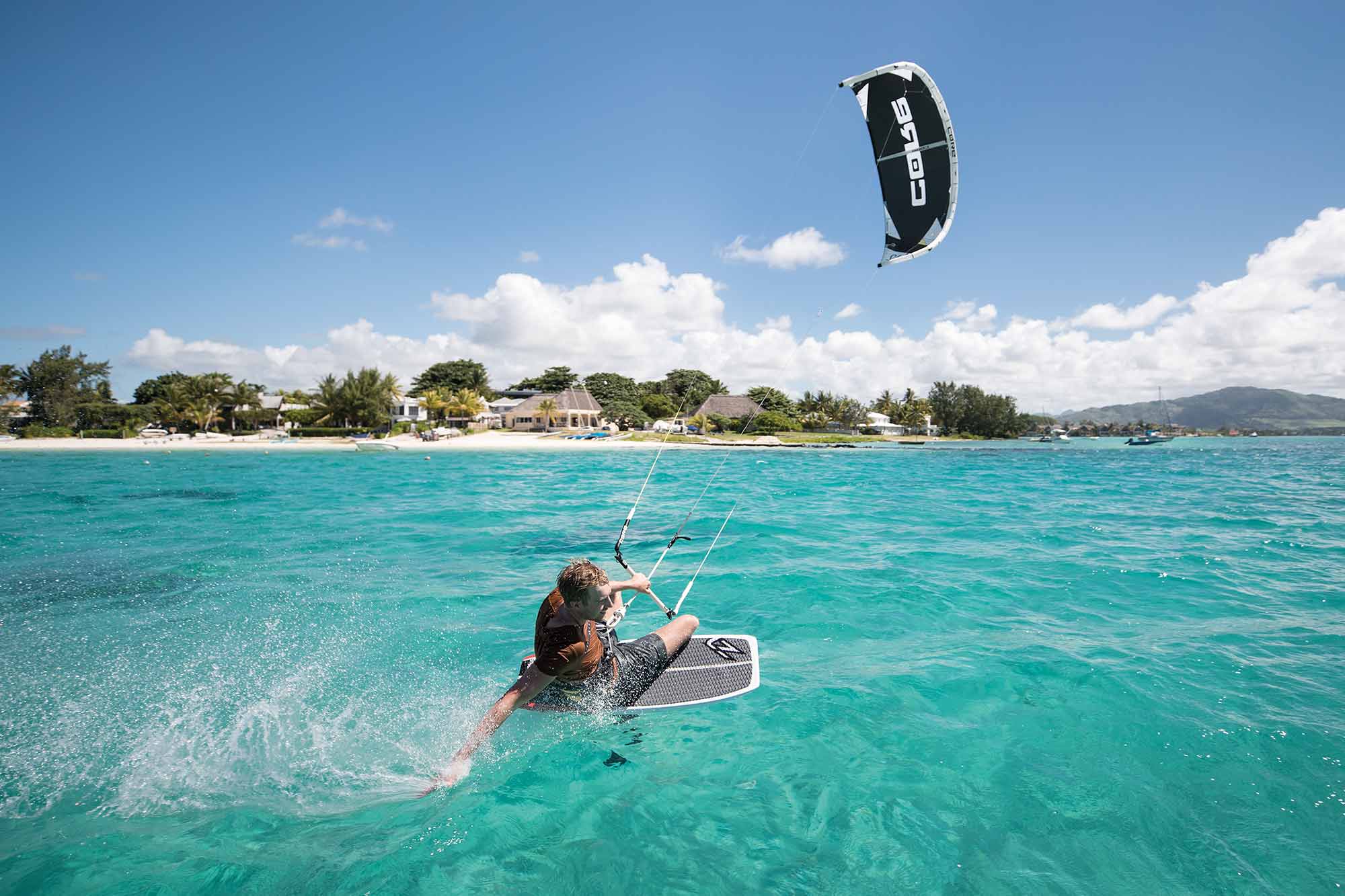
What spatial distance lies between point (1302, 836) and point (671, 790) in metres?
4.21

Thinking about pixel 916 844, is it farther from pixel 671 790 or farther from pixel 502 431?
pixel 502 431

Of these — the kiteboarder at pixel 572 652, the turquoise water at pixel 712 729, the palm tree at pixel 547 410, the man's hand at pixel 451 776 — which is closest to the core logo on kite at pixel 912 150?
the turquoise water at pixel 712 729

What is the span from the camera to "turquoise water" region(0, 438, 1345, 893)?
12.0 ft

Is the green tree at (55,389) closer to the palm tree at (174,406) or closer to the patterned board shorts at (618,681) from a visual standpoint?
the palm tree at (174,406)

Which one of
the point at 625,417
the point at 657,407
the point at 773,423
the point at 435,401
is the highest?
the point at 435,401

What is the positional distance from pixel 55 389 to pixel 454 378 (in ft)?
170

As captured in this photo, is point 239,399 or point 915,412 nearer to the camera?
point 239,399

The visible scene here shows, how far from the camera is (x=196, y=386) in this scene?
74.1m

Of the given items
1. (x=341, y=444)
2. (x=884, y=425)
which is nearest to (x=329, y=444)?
(x=341, y=444)

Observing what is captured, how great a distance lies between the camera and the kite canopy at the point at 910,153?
7918 mm

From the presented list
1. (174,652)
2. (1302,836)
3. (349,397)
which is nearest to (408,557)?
(174,652)

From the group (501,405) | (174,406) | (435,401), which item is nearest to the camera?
(174,406)

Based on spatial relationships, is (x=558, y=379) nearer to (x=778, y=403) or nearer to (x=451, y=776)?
(x=778, y=403)

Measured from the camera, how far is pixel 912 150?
323 inches
